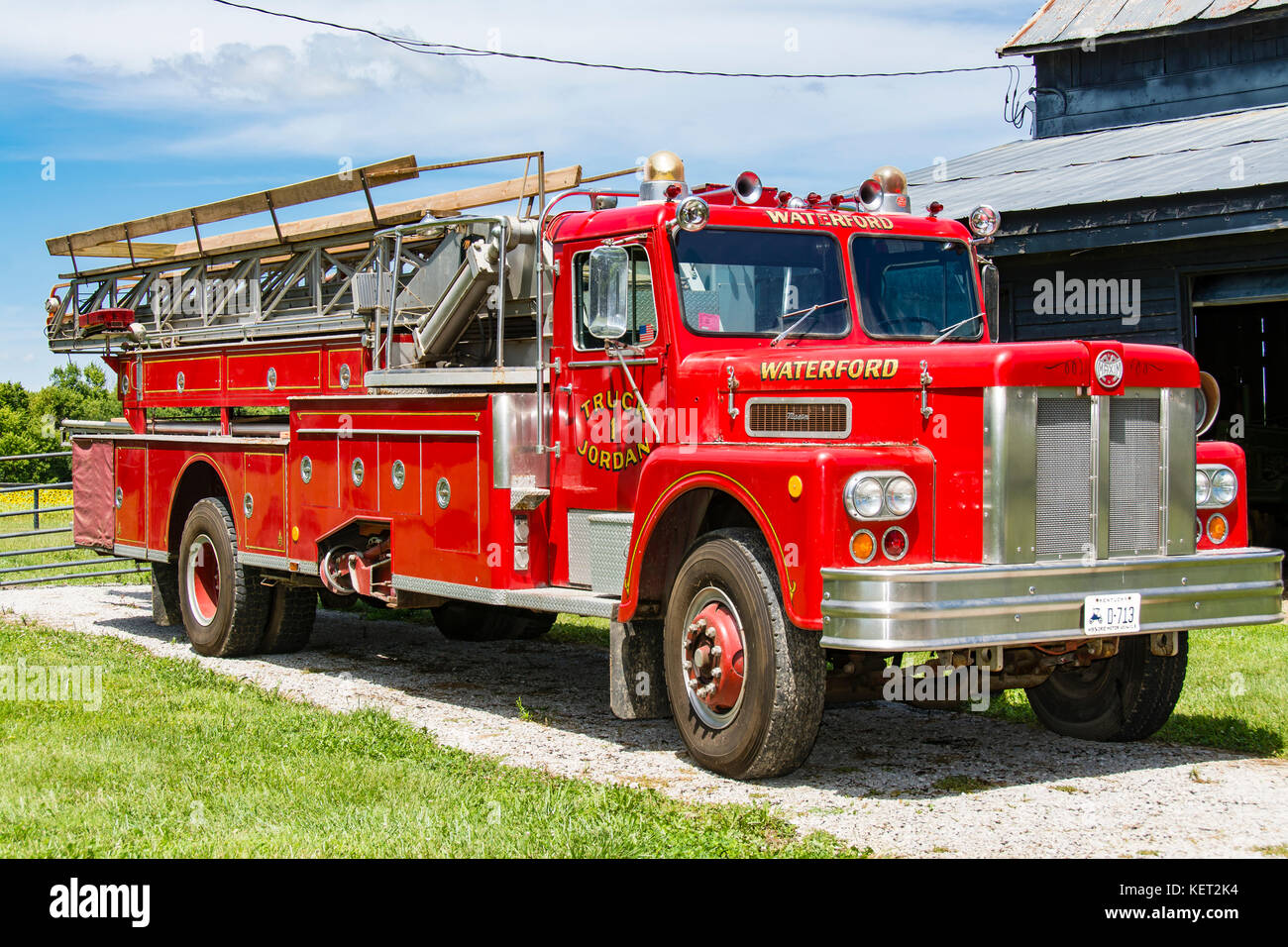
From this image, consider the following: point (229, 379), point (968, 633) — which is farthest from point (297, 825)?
point (229, 379)

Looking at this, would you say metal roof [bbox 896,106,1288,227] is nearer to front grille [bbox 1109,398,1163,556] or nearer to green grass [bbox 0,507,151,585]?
front grille [bbox 1109,398,1163,556]

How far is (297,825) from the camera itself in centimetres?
611

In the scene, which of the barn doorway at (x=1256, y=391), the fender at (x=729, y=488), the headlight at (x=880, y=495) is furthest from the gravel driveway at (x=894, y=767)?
the barn doorway at (x=1256, y=391)

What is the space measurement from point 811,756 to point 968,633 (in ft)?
5.93

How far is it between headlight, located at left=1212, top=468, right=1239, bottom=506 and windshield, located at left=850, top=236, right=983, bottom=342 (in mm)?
1564

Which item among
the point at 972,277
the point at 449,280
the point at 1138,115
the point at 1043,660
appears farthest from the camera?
the point at 1138,115

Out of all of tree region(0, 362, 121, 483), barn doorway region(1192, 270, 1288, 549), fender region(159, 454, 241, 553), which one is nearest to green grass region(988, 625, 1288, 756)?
fender region(159, 454, 241, 553)

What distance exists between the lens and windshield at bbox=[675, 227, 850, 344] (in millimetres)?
7805

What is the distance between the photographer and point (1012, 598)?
650 centimetres

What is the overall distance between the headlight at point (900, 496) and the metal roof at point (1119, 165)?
8329 millimetres

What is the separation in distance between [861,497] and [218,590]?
22.7 ft

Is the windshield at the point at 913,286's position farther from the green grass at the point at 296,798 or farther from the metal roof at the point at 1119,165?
the metal roof at the point at 1119,165

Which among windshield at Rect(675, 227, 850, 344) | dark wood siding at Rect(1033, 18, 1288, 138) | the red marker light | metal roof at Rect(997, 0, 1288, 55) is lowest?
the red marker light
